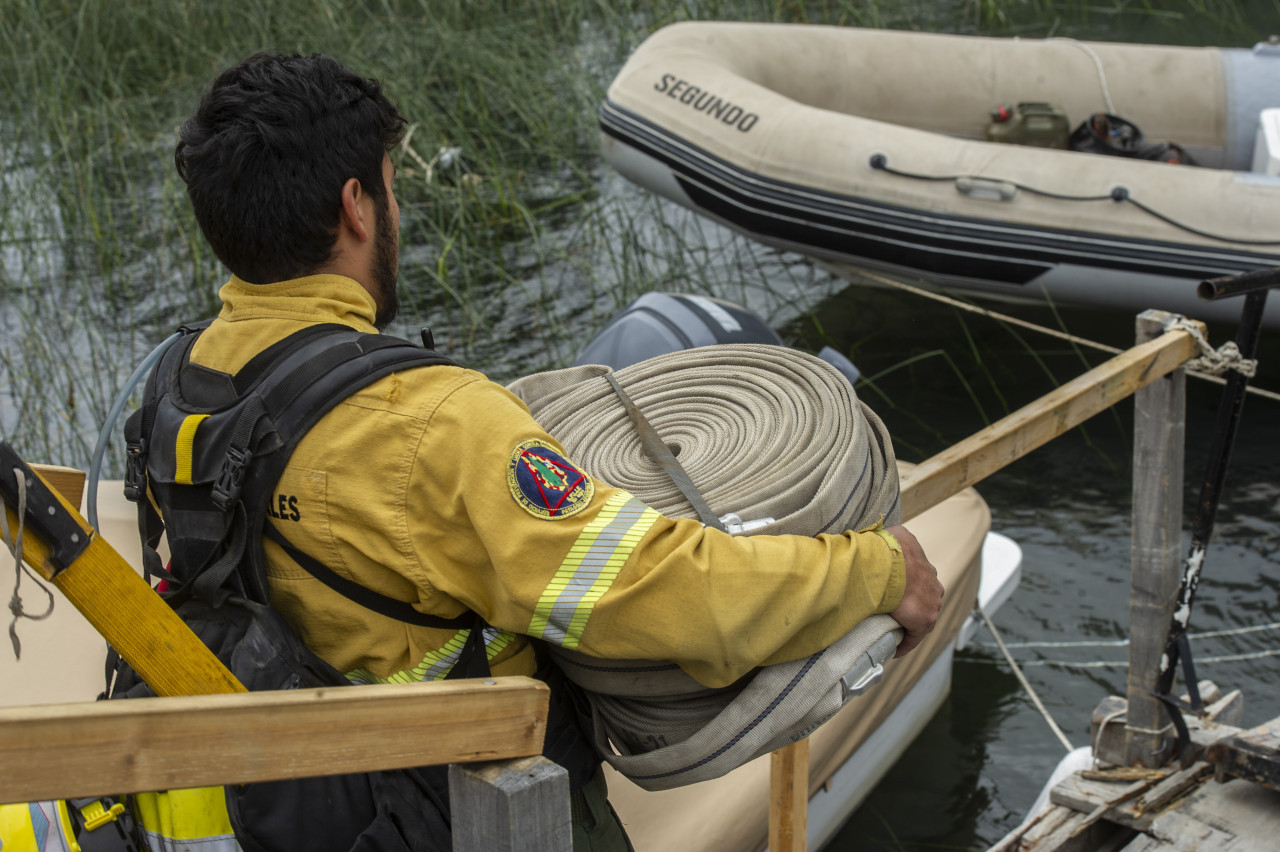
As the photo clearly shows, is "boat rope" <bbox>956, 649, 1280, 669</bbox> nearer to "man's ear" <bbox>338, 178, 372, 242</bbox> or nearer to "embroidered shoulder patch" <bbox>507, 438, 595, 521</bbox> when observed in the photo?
"embroidered shoulder patch" <bbox>507, 438, 595, 521</bbox>

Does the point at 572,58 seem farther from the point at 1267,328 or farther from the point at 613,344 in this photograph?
the point at 613,344

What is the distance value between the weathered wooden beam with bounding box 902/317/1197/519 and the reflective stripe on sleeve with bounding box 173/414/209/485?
109cm

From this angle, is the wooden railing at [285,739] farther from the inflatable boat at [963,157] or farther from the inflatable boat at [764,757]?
the inflatable boat at [963,157]

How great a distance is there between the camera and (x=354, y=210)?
53.8 inches

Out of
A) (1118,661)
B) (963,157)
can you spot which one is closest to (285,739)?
(1118,661)

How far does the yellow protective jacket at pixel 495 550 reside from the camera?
1.24 m

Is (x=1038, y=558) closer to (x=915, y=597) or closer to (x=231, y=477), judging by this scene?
(x=915, y=597)

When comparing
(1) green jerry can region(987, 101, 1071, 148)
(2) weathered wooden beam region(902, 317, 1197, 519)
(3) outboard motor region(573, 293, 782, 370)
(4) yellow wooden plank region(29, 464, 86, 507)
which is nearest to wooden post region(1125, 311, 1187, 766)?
(2) weathered wooden beam region(902, 317, 1197, 519)

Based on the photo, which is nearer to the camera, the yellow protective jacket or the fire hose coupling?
the yellow protective jacket

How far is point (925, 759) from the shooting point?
3631 millimetres

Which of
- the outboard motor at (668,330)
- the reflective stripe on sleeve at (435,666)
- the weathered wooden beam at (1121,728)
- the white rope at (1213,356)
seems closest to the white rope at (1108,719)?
the weathered wooden beam at (1121,728)

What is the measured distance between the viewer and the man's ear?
135cm

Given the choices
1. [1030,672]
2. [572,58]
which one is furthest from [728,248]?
[1030,672]

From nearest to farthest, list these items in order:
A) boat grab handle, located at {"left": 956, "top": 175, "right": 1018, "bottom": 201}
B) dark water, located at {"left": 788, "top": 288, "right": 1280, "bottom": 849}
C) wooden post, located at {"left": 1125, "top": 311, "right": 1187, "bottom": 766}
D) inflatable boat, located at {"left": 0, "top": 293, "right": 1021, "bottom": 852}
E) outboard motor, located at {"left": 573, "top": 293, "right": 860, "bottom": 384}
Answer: inflatable boat, located at {"left": 0, "top": 293, "right": 1021, "bottom": 852}, wooden post, located at {"left": 1125, "top": 311, "right": 1187, "bottom": 766}, outboard motor, located at {"left": 573, "top": 293, "right": 860, "bottom": 384}, dark water, located at {"left": 788, "top": 288, "right": 1280, "bottom": 849}, boat grab handle, located at {"left": 956, "top": 175, "right": 1018, "bottom": 201}
